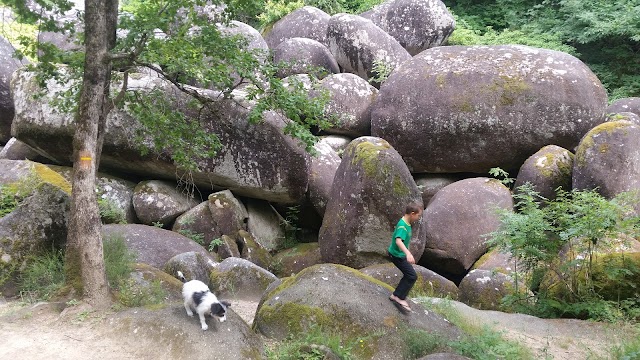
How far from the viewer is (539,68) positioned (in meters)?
13.0

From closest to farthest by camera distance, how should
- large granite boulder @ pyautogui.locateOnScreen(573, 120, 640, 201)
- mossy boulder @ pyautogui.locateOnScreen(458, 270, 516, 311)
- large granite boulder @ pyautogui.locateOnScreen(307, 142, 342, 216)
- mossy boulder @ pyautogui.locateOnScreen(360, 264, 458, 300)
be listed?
mossy boulder @ pyautogui.locateOnScreen(458, 270, 516, 311) < mossy boulder @ pyautogui.locateOnScreen(360, 264, 458, 300) < large granite boulder @ pyautogui.locateOnScreen(573, 120, 640, 201) < large granite boulder @ pyautogui.locateOnScreen(307, 142, 342, 216)

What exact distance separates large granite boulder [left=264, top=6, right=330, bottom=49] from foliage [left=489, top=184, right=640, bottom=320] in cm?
1150

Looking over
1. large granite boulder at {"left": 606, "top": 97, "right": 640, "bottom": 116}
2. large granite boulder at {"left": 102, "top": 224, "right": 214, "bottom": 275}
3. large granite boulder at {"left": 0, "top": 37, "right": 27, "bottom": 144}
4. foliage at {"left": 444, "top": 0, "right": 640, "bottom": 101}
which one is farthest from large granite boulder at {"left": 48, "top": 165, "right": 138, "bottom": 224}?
foliage at {"left": 444, "top": 0, "right": 640, "bottom": 101}

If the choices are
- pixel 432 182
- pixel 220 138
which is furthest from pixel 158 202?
pixel 432 182

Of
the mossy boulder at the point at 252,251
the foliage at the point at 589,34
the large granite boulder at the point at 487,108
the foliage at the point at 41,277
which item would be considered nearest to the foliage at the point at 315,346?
the foliage at the point at 41,277

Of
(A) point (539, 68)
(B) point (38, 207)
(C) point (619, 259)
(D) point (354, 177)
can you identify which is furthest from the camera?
(A) point (539, 68)

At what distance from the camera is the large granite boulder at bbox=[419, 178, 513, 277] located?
11.5 metres

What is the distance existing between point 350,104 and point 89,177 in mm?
9369

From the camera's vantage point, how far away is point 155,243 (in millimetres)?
10867

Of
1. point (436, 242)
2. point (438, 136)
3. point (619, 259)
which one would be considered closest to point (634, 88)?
point (438, 136)

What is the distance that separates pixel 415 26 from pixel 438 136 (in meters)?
6.86

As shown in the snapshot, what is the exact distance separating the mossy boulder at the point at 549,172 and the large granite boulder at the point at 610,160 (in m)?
0.53

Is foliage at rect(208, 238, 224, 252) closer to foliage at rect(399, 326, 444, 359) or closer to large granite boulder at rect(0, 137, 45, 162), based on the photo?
large granite boulder at rect(0, 137, 45, 162)

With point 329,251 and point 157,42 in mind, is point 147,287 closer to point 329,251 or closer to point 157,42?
point 157,42
